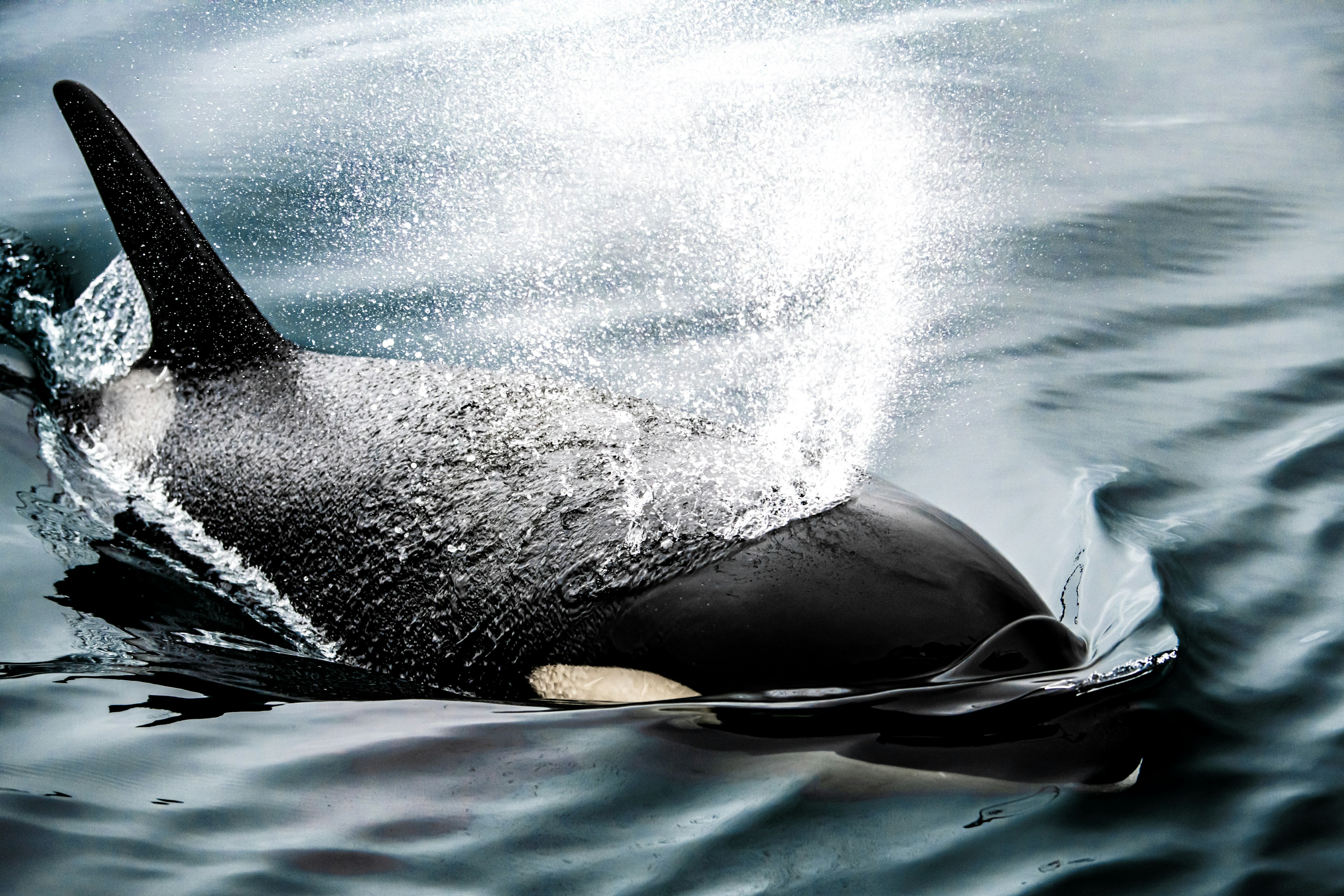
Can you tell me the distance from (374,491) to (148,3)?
1082 cm

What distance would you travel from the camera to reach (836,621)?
2.46 meters

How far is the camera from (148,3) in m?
11.6

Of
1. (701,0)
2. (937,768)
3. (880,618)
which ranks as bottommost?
(937,768)

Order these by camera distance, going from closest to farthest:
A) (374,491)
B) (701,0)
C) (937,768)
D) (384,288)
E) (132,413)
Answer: (937,768), (374,491), (132,413), (384,288), (701,0)

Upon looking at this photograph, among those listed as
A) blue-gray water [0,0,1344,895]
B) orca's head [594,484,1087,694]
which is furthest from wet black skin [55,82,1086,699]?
blue-gray water [0,0,1344,895]

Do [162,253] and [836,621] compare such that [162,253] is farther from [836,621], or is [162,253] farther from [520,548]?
[836,621]

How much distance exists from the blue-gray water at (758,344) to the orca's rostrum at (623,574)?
12cm

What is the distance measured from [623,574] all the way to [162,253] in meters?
2.40

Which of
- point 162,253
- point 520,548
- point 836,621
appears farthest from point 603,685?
point 162,253

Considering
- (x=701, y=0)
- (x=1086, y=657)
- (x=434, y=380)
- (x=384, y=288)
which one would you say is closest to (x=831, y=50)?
(x=701, y=0)

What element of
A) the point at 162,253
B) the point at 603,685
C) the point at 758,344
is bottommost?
the point at 603,685

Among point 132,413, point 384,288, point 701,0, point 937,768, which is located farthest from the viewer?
point 701,0

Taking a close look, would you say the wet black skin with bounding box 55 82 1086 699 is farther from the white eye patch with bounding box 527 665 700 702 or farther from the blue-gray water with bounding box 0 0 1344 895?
the blue-gray water with bounding box 0 0 1344 895

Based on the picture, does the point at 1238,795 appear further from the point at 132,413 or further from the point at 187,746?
the point at 132,413
